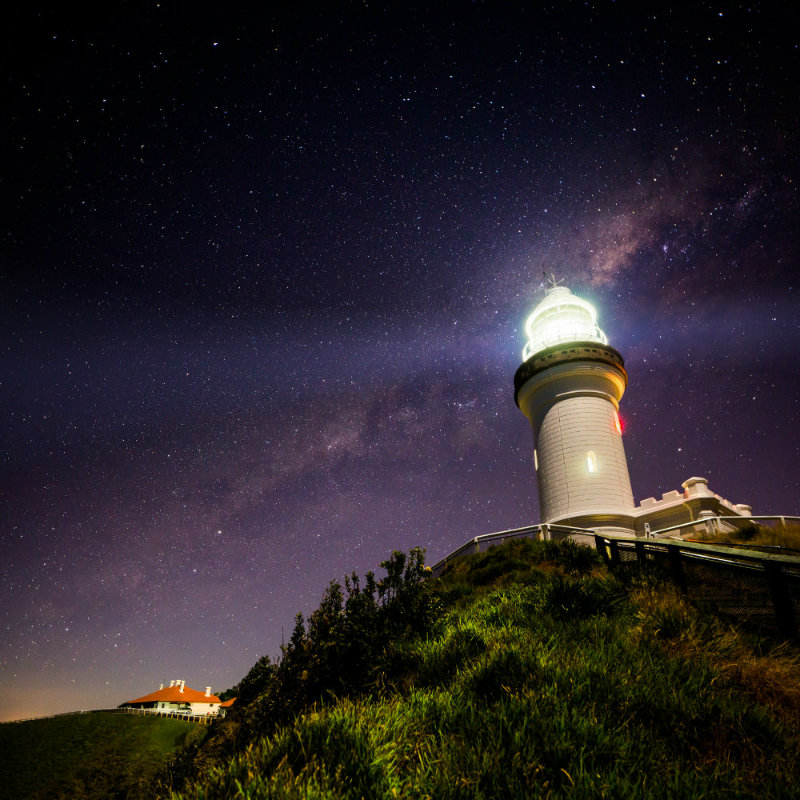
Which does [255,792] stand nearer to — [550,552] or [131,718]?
[550,552]

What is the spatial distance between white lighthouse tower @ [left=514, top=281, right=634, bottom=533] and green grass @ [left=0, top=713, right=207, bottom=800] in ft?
70.5

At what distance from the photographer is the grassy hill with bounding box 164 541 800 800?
2479 millimetres

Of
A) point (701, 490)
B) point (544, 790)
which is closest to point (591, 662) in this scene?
point (544, 790)

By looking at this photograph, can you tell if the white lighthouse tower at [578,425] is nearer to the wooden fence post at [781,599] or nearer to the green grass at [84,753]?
the wooden fence post at [781,599]

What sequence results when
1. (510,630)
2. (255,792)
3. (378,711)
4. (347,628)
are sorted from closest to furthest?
(255,792) < (378,711) < (510,630) < (347,628)

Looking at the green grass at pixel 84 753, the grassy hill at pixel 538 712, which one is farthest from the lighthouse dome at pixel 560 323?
the green grass at pixel 84 753

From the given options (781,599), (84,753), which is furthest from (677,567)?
(84,753)

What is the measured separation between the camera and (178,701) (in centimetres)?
6175

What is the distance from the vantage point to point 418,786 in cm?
246

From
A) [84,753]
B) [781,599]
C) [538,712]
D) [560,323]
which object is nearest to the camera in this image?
[538,712]

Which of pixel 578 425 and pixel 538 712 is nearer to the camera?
pixel 538 712

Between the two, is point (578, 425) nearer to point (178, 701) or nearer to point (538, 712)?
point (538, 712)

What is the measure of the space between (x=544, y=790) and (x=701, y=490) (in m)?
21.1

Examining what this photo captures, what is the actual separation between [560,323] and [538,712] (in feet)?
88.4
